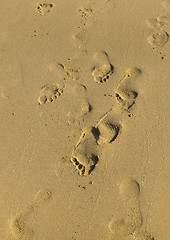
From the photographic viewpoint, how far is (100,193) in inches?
132

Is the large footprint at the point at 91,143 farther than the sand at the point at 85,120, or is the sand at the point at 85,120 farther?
the large footprint at the point at 91,143

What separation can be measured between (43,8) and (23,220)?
13.0 feet

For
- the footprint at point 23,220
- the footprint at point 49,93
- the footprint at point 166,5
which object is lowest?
the footprint at point 23,220

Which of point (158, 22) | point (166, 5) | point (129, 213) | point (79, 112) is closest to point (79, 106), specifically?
point (79, 112)

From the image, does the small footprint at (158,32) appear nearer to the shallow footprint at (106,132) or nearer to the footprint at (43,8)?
the shallow footprint at (106,132)

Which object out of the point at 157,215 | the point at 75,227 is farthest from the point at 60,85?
the point at 157,215

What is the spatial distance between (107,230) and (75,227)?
44 cm

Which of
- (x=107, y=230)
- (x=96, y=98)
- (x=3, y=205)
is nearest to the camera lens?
(x=107, y=230)

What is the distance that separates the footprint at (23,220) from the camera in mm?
3273

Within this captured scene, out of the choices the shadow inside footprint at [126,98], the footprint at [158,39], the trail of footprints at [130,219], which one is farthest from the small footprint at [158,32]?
the trail of footprints at [130,219]

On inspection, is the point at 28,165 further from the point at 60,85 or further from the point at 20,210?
the point at 60,85

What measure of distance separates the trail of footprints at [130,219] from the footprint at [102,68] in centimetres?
175

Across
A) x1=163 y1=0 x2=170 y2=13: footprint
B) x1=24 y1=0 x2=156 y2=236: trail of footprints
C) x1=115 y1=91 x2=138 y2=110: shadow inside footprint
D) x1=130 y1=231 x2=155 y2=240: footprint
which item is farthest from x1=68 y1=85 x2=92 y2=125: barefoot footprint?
x1=163 y1=0 x2=170 y2=13: footprint

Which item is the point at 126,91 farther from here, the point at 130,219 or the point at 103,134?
the point at 130,219
